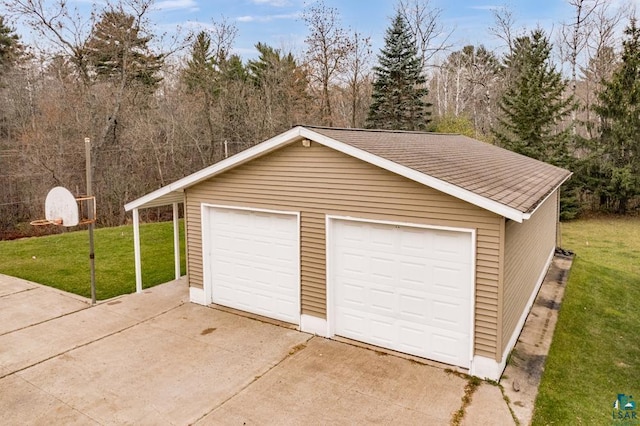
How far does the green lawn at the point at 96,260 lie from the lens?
1102cm

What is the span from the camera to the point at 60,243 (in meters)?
15.1

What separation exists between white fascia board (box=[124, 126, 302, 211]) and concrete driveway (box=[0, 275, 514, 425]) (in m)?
2.28

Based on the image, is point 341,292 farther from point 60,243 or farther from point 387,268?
point 60,243

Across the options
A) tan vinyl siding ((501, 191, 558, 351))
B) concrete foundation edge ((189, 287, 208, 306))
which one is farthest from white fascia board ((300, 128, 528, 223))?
concrete foundation edge ((189, 287, 208, 306))

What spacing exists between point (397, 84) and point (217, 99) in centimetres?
1060

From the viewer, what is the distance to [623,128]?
20.8 meters

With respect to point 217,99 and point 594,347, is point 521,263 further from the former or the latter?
point 217,99

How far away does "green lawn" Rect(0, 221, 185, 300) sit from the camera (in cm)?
1102

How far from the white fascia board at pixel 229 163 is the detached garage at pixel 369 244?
0.02m

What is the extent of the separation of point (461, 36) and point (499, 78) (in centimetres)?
431

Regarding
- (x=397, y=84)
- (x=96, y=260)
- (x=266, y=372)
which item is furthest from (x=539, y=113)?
(x=266, y=372)

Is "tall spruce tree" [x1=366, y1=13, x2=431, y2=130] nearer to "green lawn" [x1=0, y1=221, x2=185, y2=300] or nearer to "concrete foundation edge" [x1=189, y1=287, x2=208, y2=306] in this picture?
"green lawn" [x1=0, y1=221, x2=185, y2=300]

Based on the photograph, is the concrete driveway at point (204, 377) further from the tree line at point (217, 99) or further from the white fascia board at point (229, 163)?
the tree line at point (217, 99)

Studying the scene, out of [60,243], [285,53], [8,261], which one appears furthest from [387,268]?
[285,53]
